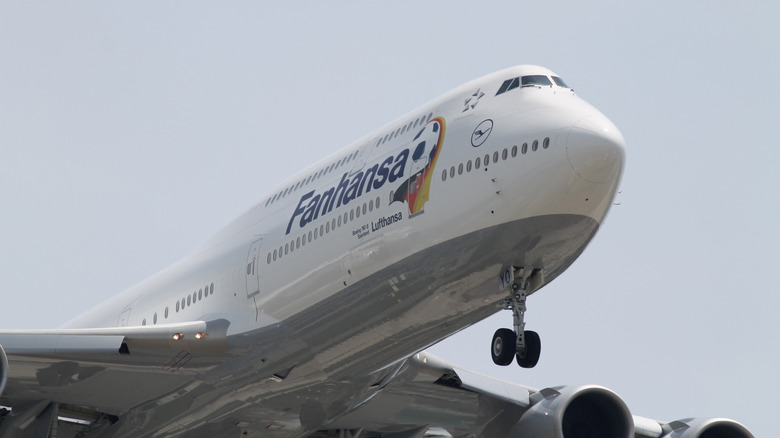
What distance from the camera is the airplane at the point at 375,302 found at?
805 inches

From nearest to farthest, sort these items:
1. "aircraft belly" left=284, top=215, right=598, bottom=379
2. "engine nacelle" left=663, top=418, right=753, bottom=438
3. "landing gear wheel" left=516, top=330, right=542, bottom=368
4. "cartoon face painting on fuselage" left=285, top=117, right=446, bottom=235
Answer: "aircraft belly" left=284, top=215, right=598, bottom=379 < "landing gear wheel" left=516, top=330, right=542, bottom=368 < "cartoon face painting on fuselage" left=285, top=117, right=446, bottom=235 < "engine nacelle" left=663, top=418, right=753, bottom=438

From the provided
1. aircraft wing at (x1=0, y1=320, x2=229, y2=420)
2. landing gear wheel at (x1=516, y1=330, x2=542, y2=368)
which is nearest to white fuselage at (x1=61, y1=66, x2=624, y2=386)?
aircraft wing at (x1=0, y1=320, x2=229, y2=420)

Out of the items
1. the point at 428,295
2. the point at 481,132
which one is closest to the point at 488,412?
the point at 428,295

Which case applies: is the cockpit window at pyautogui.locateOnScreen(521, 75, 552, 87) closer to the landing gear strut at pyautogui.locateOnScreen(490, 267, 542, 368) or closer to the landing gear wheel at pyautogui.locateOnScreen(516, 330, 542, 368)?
the landing gear strut at pyautogui.locateOnScreen(490, 267, 542, 368)

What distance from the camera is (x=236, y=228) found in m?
25.8

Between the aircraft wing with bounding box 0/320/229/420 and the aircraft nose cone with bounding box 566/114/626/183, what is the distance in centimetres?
737

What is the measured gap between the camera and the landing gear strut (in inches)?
812

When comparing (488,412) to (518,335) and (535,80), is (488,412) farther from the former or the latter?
(535,80)

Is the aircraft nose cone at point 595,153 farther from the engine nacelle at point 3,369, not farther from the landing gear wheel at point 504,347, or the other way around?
the engine nacelle at point 3,369

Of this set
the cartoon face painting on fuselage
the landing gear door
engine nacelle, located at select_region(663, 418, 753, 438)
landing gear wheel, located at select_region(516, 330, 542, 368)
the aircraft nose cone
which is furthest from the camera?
engine nacelle, located at select_region(663, 418, 753, 438)

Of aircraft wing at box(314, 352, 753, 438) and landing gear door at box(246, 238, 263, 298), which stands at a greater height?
landing gear door at box(246, 238, 263, 298)

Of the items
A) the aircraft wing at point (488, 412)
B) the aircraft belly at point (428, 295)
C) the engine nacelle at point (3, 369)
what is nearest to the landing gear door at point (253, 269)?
the aircraft belly at point (428, 295)

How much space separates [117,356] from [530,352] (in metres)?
7.53

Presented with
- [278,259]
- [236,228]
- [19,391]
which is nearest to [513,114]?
[278,259]
